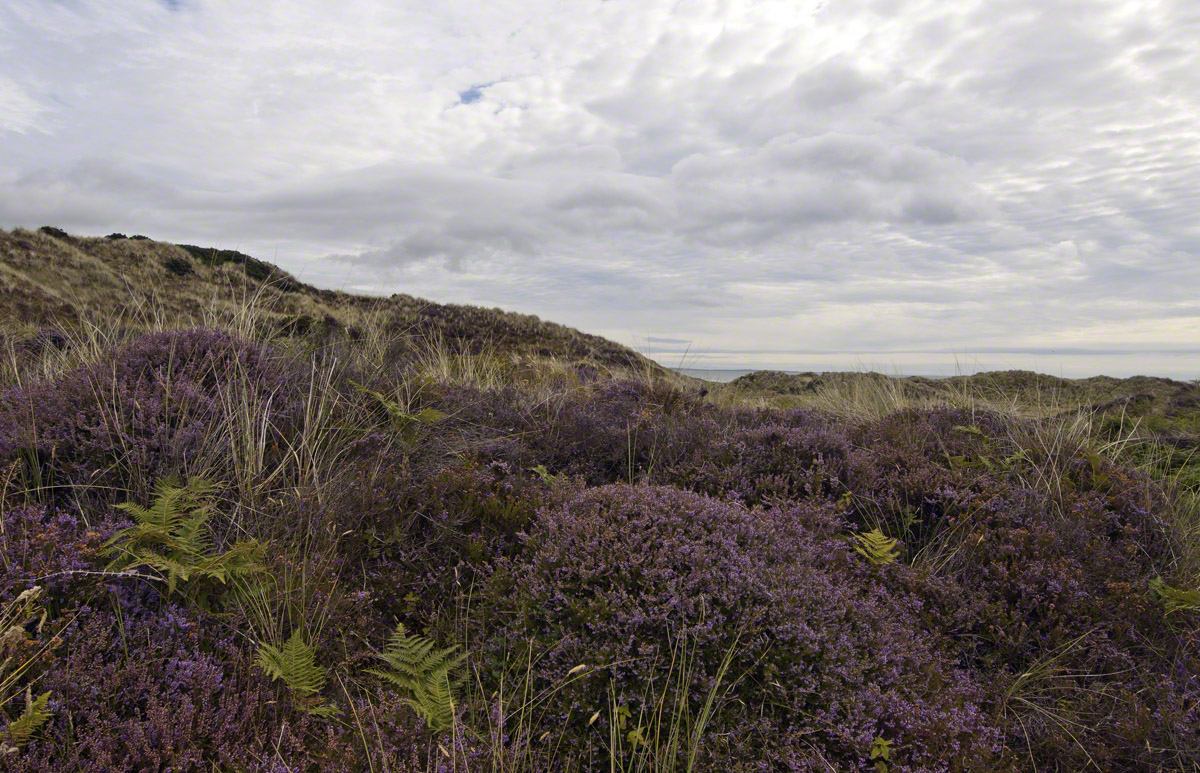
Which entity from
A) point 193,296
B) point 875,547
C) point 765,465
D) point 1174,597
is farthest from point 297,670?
point 193,296

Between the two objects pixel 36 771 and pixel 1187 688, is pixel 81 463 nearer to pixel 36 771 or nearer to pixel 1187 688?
pixel 36 771

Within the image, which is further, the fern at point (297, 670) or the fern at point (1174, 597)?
the fern at point (1174, 597)

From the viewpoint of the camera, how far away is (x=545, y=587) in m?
2.86

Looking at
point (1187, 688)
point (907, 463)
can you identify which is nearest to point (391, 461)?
point (907, 463)

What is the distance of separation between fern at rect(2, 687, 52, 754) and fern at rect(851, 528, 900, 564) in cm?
362

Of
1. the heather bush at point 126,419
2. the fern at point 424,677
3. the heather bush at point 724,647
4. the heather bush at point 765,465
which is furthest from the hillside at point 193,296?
the fern at point 424,677

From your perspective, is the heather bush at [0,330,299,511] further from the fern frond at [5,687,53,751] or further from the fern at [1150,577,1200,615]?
the fern at [1150,577,1200,615]


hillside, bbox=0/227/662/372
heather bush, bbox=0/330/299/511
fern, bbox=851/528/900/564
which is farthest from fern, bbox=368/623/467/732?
hillside, bbox=0/227/662/372

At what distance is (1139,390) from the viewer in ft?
37.2

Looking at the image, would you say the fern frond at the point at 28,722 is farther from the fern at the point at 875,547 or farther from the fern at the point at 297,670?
the fern at the point at 875,547

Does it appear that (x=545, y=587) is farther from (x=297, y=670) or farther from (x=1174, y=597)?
(x=1174, y=597)

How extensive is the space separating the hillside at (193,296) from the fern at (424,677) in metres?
8.80

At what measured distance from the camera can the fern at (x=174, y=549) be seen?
2654 millimetres

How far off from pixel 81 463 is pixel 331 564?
5.82 ft
